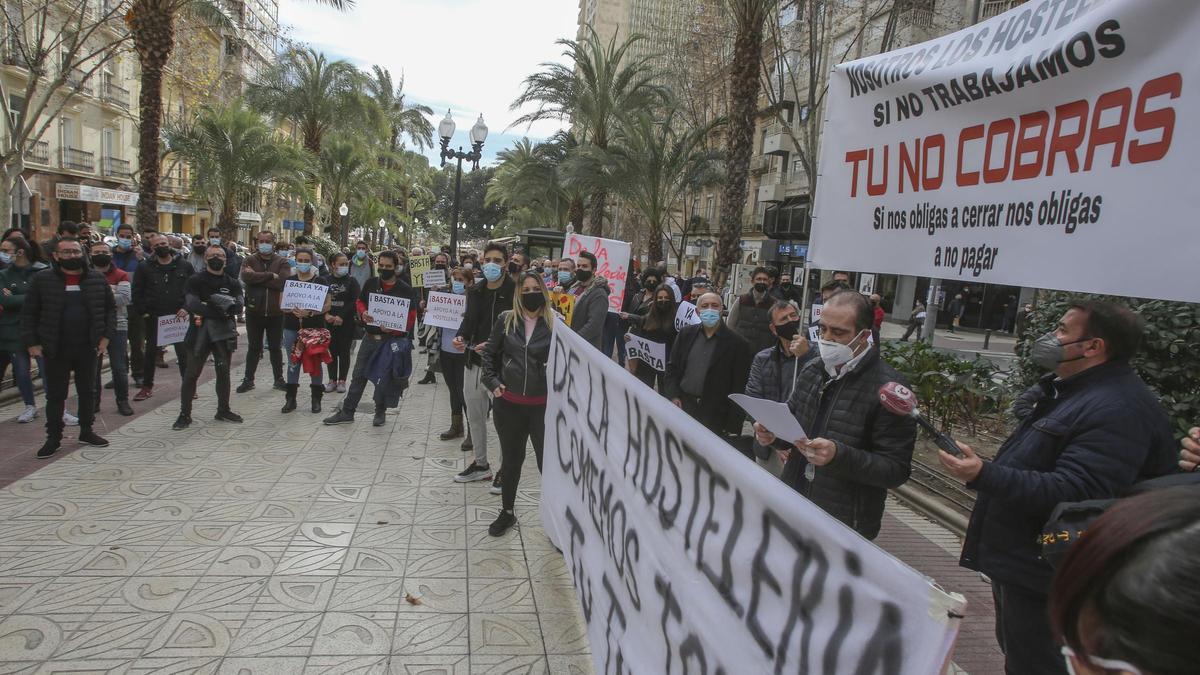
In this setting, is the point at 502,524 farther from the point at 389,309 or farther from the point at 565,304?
the point at 389,309

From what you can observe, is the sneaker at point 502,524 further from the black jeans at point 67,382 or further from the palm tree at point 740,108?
the palm tree at point 740,108

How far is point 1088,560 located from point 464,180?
88.8 metres

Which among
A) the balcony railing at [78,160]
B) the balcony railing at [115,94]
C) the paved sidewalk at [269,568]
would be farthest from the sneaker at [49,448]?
the balcony railing at [115,94]

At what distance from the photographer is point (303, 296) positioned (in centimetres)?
779

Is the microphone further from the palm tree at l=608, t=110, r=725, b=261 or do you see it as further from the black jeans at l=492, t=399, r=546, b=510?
the palm tree at l=608, t=110, r=725, b=261

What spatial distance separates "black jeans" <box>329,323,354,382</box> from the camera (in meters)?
8.46

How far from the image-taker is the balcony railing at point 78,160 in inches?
1320

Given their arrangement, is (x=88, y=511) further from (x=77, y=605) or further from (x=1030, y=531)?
(x=1030, y=531)

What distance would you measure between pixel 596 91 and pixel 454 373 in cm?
1919

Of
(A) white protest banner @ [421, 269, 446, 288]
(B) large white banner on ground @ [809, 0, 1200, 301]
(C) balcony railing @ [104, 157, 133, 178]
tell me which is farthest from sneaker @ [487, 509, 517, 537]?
(C) balcony railing @ [104, 157, 133, 178]

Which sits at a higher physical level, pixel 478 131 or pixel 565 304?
pixel 478 131

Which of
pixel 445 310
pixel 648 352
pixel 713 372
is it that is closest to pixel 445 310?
pixel 445 310

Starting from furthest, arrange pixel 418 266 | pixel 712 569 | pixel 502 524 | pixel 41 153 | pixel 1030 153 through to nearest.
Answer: pixel 41 153 < pixel 418 266 < pixel 502 524 < pixel 1030 153 < pixel 712 569

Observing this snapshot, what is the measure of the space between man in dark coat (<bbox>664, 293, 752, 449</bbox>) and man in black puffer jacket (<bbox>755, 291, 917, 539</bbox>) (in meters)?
2.24
